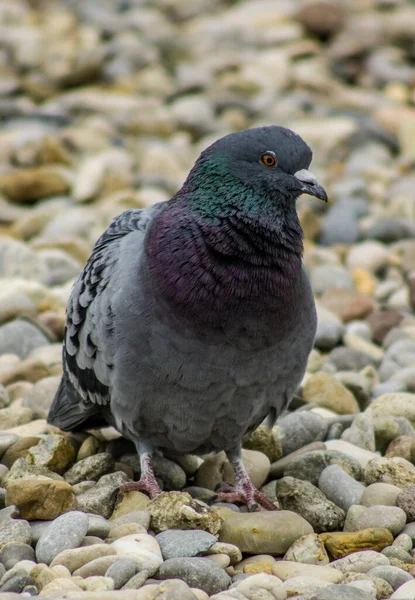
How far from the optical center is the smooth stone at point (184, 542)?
511 centimetres

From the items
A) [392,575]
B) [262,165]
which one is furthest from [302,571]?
[262,165]

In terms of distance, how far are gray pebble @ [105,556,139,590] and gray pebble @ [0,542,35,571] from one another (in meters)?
0.52

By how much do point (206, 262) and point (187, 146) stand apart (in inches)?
319

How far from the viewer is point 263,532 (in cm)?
543

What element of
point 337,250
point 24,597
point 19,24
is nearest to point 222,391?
point 24,597

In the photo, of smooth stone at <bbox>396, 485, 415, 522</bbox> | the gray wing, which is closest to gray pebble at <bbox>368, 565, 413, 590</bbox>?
smooth stone at <bbox>396, 485, 415, 522</bbox>

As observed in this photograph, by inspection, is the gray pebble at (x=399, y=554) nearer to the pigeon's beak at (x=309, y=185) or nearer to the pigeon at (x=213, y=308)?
the pigeon at (x=213, y=308)

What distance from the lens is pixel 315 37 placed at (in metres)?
17.5

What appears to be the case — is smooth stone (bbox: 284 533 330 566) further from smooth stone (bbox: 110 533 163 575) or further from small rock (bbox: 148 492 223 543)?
smooth stone (bbox: 110 533 163 575)

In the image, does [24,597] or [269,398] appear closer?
[24,597]

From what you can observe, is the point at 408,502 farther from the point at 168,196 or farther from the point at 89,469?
the point at 168,196

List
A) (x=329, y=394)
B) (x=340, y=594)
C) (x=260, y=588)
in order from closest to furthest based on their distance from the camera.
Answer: (x=340, y=594) < (x=260, y=588) < (x=329, y=394)

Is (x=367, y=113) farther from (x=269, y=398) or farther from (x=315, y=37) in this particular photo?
(x=269, y=398)

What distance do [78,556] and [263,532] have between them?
41.0 inches
